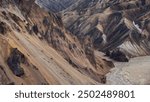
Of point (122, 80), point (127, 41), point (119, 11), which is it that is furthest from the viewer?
point (119, 11)

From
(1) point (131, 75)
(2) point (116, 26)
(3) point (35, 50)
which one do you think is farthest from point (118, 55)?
(3) point (35, 50)

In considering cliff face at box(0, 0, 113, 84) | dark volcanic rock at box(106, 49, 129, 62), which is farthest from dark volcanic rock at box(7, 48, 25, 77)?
dark volcanic rock at box(106, 49, 129, 62)

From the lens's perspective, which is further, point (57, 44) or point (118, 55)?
point (118, 55)

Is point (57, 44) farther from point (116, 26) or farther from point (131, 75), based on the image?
point (116, 26)

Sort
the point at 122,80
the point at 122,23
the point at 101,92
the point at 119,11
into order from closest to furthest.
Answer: the point at 101,92
the point at 122,80
the point at 122,23
the point at 119,11

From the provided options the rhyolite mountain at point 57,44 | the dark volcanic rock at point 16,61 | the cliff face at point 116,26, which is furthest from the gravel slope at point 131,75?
the dark volcanic rock at point 16,61

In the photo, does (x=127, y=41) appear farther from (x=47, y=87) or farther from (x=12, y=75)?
(x=47, y=87)

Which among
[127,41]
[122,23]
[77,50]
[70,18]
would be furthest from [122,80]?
[70,18]
